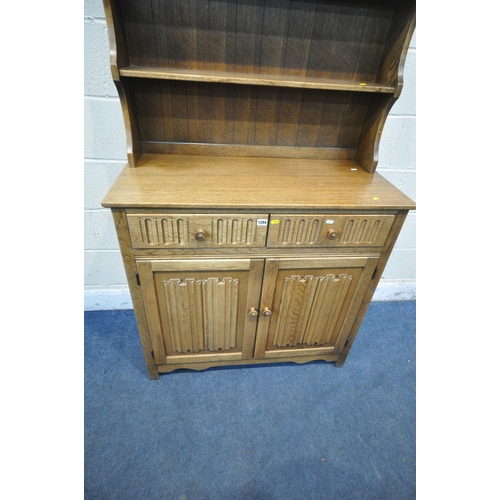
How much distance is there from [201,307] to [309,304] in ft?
1.43

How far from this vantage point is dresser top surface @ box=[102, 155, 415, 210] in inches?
34.4

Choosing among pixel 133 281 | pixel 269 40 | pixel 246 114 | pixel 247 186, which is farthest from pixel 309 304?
pixel 269 40

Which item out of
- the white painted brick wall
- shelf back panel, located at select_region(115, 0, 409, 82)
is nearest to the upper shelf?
shelf back panel, located at select_region(115, 0, 409, 82)

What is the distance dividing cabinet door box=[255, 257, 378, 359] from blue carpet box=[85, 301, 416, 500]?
0.67 feet

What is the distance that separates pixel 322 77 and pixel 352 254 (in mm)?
699

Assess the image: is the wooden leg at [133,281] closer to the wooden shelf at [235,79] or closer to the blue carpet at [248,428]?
the blue carpet at [248,428]

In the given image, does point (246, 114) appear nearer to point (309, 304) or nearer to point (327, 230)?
point (327, 230)

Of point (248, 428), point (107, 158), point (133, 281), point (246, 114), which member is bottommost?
point (248, 428)

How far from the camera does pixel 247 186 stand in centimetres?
98

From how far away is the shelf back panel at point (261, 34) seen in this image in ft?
3.19

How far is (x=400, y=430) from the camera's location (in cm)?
124

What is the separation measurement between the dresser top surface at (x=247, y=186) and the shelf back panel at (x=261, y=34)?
35 centimetres

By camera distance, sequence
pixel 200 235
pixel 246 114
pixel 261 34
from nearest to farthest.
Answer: pixel 200 235 < pixel 261 34 < pixel 246 114

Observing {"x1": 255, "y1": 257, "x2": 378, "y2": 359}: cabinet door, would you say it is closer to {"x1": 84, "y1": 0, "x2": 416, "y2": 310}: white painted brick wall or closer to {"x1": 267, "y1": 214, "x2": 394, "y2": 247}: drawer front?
{"x1": 267, "y1": 214, "x2": 394, "y2": 247}: drawer front
